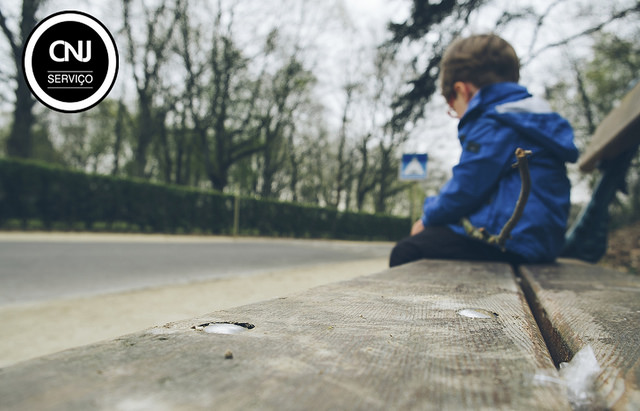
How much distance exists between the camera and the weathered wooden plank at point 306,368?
1.21 ft

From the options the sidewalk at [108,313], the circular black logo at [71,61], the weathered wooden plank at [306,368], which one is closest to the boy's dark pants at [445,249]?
the sidewalk at [108,313]

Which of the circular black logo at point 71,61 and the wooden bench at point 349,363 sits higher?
the circular black logo at point 71,61

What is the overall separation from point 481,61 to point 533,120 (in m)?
0.41

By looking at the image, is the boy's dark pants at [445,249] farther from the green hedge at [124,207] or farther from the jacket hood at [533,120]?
the green hedge at [124,207]

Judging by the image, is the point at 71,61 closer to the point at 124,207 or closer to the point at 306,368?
the point at 306,368

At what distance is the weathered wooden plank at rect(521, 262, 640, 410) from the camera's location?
446 mm

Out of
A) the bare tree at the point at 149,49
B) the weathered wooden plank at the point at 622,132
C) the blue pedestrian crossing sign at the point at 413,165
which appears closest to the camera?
the weathered wooden plank at the point at 622,132

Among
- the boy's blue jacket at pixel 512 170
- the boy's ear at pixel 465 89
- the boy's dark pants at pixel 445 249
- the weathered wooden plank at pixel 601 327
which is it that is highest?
the boy's ear at pixel 465 89

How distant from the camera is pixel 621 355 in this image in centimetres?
58

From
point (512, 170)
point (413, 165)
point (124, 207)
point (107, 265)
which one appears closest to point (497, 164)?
point (512, 170)

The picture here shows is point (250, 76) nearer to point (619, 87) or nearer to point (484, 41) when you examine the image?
point (619, 87)

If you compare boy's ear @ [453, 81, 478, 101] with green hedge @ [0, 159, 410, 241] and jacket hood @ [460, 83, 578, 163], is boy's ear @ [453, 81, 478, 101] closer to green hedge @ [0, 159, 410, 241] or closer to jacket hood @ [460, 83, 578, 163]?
jacket hood @ [460, 83, 578, 163]

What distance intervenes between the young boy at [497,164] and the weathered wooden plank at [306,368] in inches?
54.0

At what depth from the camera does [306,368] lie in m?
0.45
